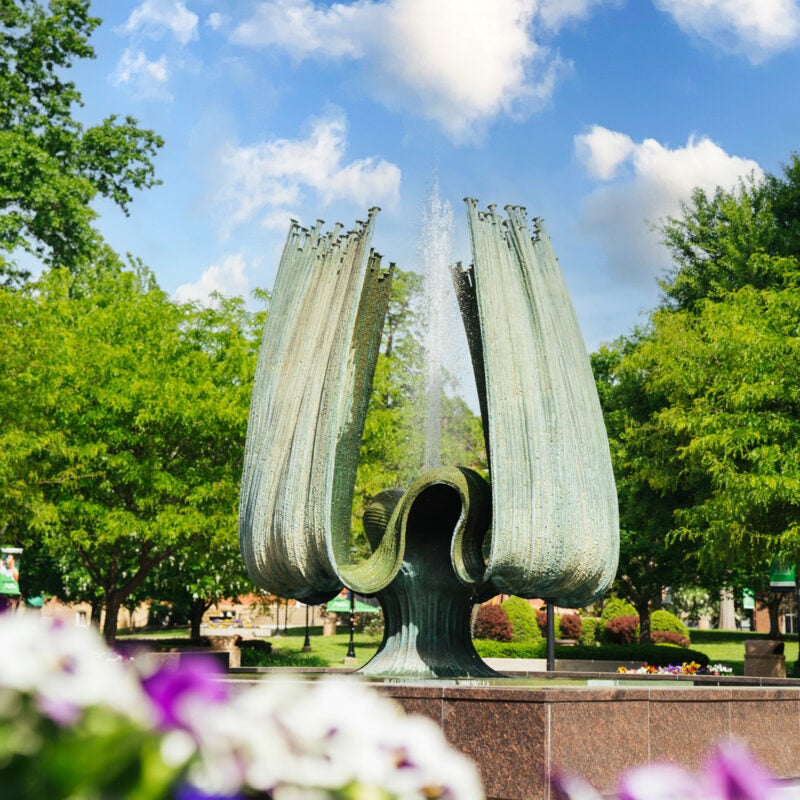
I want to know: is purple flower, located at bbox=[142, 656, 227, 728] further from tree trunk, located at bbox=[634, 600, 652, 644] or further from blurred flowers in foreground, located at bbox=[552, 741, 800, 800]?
tree trunk, located at bbox=[634, 600, 652, 644]

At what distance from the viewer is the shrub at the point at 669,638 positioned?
35.4 meters

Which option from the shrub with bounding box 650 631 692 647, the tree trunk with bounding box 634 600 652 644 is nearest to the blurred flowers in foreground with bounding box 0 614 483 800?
the shrub with bounding box 650 631 692 647

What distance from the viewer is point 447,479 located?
10.6m

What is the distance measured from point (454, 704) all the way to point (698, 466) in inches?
806

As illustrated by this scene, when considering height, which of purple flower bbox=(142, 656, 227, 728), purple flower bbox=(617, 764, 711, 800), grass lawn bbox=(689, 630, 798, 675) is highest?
purple flower bbox=(142, 656, 227, 728)

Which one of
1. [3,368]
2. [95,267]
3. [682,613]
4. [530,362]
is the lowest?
[682,613]

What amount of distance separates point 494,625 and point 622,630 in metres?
4.28

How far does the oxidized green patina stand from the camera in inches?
388

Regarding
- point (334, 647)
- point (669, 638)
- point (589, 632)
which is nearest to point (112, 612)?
point (334, 647)

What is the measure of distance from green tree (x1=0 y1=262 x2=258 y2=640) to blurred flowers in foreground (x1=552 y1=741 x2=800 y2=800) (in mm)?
20472

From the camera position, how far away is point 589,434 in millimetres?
10438

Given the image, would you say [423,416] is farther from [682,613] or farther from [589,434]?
[682,613]

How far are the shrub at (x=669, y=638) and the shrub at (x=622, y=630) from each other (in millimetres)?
693

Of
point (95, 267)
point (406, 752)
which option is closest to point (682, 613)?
point (95, 267)
